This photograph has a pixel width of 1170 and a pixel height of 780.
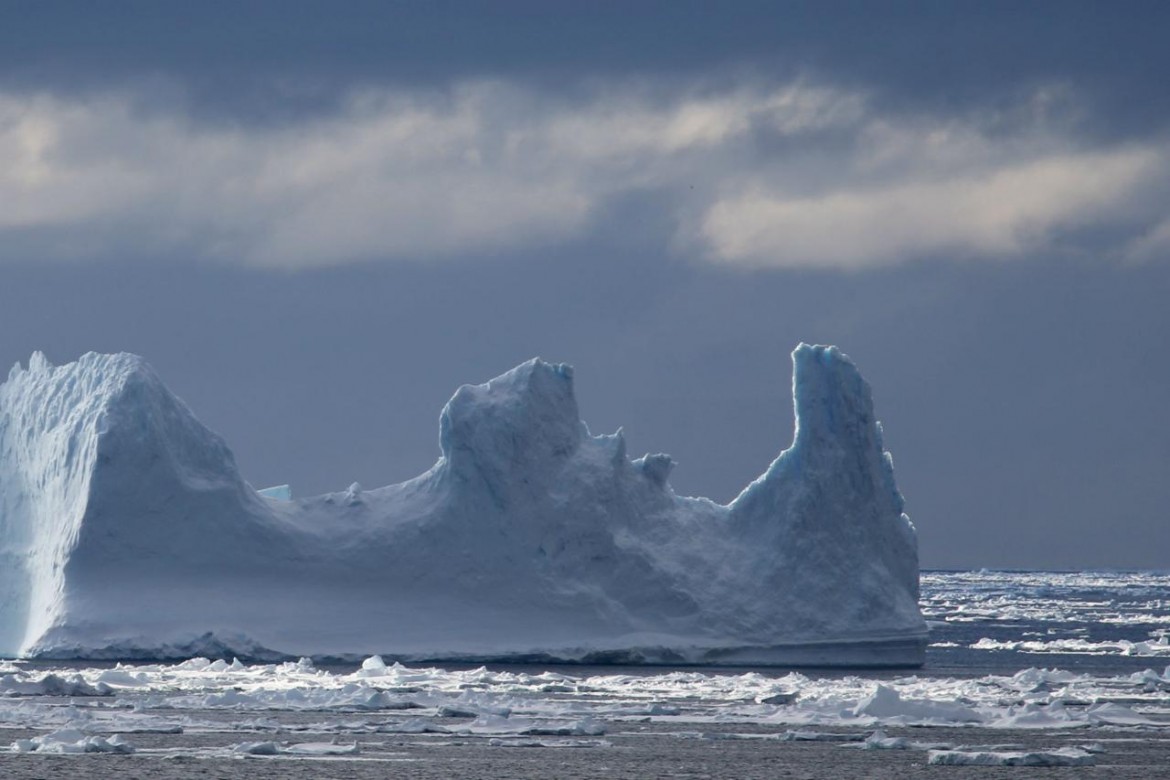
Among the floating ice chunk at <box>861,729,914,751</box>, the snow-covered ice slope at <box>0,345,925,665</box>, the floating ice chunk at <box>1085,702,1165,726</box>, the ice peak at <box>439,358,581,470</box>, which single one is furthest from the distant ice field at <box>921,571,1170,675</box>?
the floating ice chunk at <box>861,729,914,751</box>

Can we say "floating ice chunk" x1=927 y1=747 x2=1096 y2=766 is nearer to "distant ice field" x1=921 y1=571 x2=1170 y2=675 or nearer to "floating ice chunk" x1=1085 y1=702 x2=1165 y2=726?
"floating ice chunk" x1=1085 y1=702 x2=1165 y2=726

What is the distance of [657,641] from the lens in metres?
30.7

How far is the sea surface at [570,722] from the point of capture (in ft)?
52.5

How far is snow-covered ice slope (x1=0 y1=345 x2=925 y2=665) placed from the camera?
30141mm

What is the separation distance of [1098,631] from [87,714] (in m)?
38.1

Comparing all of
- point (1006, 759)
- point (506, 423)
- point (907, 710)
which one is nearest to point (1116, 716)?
point (907, 710)

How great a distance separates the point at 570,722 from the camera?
65.8ft

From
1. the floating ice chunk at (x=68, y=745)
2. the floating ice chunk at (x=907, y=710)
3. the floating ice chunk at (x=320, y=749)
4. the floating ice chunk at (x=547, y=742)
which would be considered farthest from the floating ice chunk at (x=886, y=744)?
the floating ice chunk at (x=68, y=745)

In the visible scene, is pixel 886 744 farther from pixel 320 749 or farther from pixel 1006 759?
pixel 320 749

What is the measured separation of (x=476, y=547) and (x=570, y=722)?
37.2ft

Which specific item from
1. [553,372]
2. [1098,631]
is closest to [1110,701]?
[553,372]

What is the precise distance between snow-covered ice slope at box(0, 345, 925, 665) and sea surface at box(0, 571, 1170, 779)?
70cm

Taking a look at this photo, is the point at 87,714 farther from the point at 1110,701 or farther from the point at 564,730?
the point at 1110,701

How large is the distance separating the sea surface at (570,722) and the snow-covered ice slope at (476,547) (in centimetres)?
70
